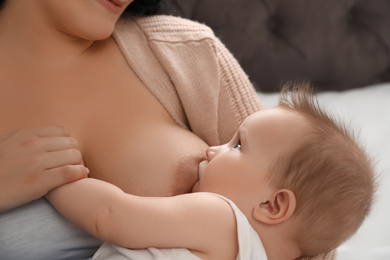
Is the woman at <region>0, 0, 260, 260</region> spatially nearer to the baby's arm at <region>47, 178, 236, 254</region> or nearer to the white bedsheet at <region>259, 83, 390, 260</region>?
the baby's arm at <region>47, 178, 236, 254</region>

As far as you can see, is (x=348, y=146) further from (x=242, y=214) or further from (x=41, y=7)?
(x=41, y=7)

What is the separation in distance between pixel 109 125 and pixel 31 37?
288 millimetres

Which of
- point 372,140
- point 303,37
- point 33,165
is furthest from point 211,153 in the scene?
point 303,37

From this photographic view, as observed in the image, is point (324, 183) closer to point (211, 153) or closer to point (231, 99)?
point (211, 153)

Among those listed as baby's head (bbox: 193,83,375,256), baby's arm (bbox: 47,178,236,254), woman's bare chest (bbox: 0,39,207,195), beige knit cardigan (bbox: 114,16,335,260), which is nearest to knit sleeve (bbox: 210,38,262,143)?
beige knit cardigan (bbox: 114,16,335,260)

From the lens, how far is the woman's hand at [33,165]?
1.01 metres

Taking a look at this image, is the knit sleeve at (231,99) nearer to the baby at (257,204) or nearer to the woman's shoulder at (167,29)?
the woman's shoulder at (167,29)

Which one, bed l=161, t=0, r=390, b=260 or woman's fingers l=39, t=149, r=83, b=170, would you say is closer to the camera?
woman's fingers l=39, t=149, r=83, b=170

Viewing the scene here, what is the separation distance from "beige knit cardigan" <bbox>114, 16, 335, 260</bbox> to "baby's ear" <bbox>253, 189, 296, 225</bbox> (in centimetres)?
35

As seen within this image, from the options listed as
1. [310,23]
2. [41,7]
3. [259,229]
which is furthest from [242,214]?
[310,23]

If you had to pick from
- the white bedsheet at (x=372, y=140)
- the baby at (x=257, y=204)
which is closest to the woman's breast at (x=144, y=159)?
the baby at (x=257, y=204)

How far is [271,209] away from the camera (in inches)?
40.1

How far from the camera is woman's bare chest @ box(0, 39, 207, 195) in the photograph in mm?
1141

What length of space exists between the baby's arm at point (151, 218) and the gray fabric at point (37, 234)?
63 mm
